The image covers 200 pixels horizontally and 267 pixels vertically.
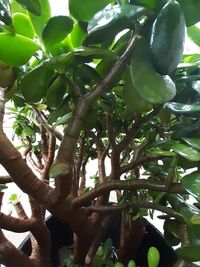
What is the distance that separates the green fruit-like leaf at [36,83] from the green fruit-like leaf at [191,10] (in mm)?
163

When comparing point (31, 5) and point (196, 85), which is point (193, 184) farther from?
point (31, 5)

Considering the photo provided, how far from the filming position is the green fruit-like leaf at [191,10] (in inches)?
11.4

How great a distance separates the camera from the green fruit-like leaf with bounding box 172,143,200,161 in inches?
11.3

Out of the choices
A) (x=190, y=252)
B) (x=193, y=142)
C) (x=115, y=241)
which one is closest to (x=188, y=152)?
(x=193, y=142)

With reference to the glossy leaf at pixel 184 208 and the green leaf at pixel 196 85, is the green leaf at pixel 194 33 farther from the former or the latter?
the glossy leaf at pixel 184 208

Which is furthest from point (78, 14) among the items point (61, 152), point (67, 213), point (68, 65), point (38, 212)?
point (38, 212)

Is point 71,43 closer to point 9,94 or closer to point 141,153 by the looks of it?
point 9,94

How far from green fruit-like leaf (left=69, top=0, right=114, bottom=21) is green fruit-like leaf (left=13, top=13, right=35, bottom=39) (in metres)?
0.07

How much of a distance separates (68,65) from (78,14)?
6 cm

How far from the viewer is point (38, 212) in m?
0.58

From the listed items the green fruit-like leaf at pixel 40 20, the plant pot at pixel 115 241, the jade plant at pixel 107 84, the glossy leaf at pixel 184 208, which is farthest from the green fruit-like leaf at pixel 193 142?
the plant pot at pixel 115 241

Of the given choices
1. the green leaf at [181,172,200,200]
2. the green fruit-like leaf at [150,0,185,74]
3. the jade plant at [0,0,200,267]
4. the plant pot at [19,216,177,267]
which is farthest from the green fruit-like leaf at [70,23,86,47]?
the plant pot at [19,216,177,267]

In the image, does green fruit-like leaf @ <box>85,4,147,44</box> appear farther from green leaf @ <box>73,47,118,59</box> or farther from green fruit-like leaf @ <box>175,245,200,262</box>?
green fruit-like leaf @ <box>175,245,200,262</box>

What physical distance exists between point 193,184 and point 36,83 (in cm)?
22
